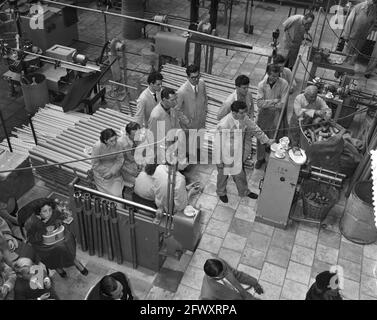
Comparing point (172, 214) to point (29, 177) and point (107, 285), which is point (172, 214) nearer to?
point (107, 285)

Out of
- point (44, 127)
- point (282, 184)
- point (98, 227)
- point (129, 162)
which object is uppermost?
point (282, 184)

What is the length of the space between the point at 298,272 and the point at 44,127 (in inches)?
215

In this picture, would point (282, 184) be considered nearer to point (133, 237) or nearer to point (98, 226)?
point (133, 237)

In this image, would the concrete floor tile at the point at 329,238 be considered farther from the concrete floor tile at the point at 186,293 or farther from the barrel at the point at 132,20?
the barrel at the point at 132,20

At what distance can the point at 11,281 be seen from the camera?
5.21 meters

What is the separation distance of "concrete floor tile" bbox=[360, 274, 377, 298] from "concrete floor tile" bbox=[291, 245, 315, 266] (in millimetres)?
766

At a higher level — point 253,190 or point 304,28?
point 304,28

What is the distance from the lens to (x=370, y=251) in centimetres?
680

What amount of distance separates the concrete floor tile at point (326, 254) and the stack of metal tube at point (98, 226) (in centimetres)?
302

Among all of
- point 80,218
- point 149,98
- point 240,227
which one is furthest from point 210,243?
point 149,98

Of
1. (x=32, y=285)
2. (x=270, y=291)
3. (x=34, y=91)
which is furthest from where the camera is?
(x=34, y=91)

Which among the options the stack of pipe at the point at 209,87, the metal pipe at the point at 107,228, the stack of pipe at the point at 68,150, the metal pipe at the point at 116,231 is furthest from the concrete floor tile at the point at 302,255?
the stack of pipe at the point at 68,150

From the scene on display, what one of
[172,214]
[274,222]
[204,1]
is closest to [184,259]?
[172,214]
